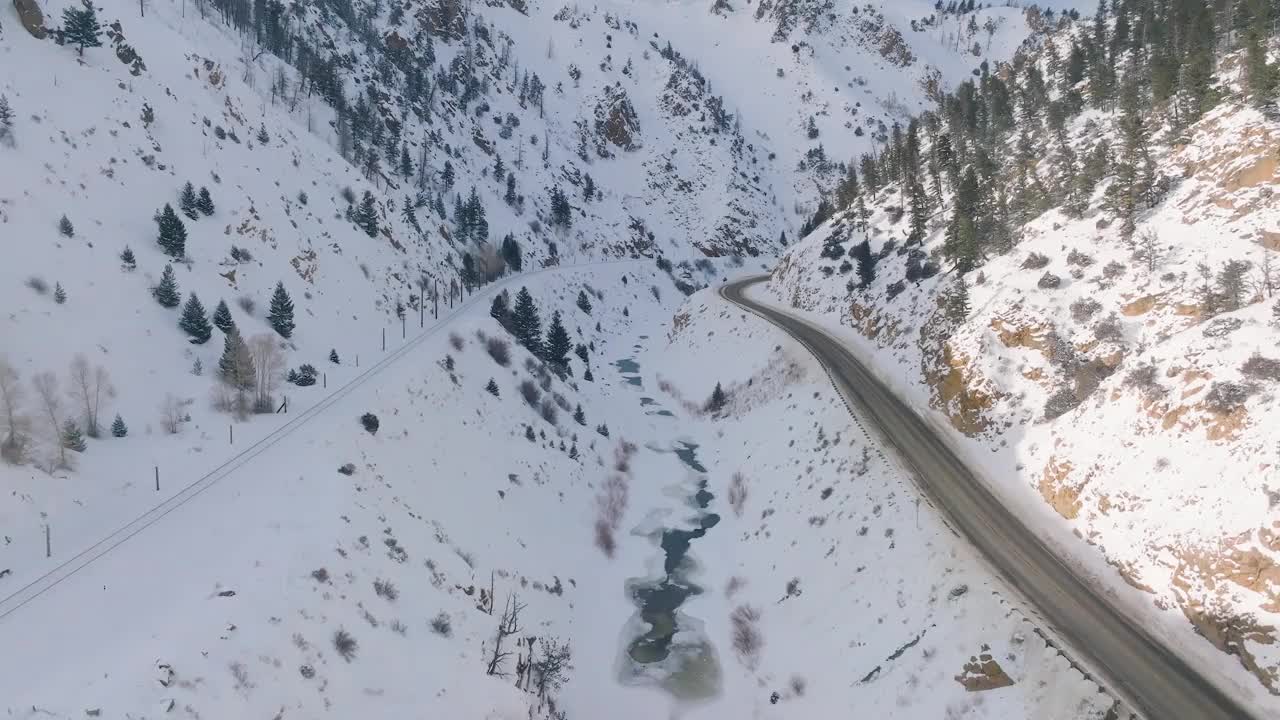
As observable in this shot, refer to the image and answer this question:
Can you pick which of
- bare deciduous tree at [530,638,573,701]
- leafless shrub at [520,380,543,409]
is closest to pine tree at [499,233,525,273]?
leafless shrub at [520,380,543,409]

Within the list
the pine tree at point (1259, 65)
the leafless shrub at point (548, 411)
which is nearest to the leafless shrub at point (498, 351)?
the leafless shrub at point (548, 411)

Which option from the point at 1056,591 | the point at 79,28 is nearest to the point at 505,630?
the point at 1056,591

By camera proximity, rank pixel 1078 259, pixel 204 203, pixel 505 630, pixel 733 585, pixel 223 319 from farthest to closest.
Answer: pixel 204 203, pixel 223 319, pixel 1078 259, pixel 733 585, pixel 505 630

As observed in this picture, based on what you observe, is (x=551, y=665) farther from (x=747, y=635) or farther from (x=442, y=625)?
(x=747, y=635)

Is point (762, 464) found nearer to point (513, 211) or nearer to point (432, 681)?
point (432, 681)

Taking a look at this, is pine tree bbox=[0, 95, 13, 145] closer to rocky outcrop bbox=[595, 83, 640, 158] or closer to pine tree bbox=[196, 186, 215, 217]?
pine tree bbox=[196, 186, 215, 217]

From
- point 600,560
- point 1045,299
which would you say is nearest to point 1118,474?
point 1045,299
